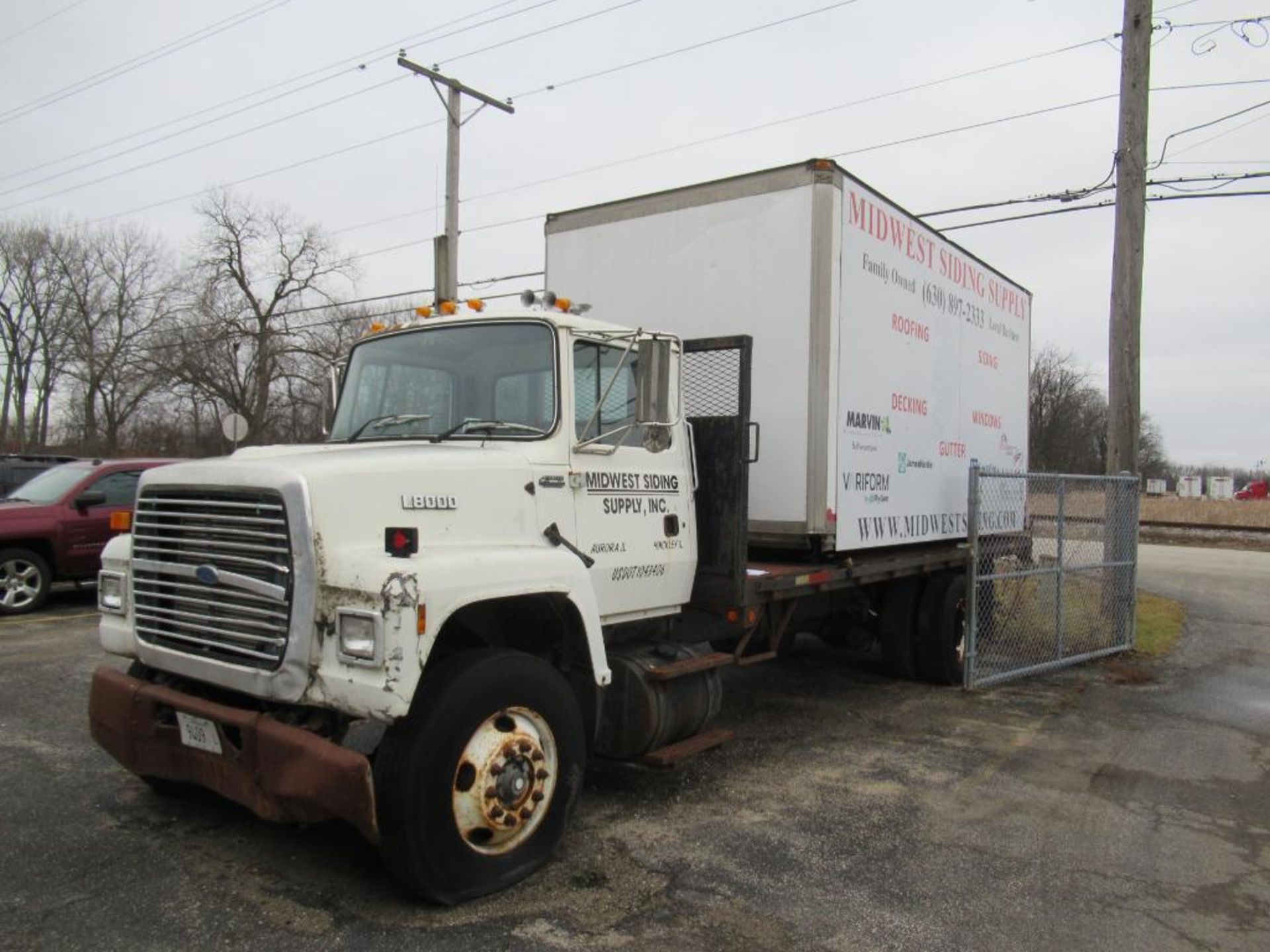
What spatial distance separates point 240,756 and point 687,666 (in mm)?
2207

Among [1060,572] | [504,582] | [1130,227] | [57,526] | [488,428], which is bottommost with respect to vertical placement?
[1060,572]

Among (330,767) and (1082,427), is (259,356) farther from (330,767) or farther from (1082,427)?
(1082,427)

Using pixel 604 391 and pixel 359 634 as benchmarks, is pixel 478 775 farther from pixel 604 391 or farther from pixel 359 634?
pixel 604 391

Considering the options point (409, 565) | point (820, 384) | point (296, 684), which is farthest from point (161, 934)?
point (820, 384)

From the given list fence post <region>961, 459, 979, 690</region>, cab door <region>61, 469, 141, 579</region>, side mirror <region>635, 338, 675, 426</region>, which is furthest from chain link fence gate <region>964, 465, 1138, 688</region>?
cab door <region>61, 469, 141, 579</region>

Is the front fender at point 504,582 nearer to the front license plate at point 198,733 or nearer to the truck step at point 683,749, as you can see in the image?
the truck step at point 683,749

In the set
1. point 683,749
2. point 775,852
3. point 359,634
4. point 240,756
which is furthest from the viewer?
point 683,749

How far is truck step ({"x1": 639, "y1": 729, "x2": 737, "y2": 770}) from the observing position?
4.79 meters

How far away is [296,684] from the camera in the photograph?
11.5 feet

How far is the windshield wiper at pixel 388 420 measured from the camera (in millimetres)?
4688

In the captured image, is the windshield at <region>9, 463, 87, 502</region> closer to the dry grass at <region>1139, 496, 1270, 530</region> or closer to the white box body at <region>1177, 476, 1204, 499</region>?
Result: the dry grass at <region>1139, 496, 1270, 530</region>

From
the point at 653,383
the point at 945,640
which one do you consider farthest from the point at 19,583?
the point at 945,640

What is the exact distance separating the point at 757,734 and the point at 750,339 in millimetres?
2741

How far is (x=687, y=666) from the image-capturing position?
491 cm
